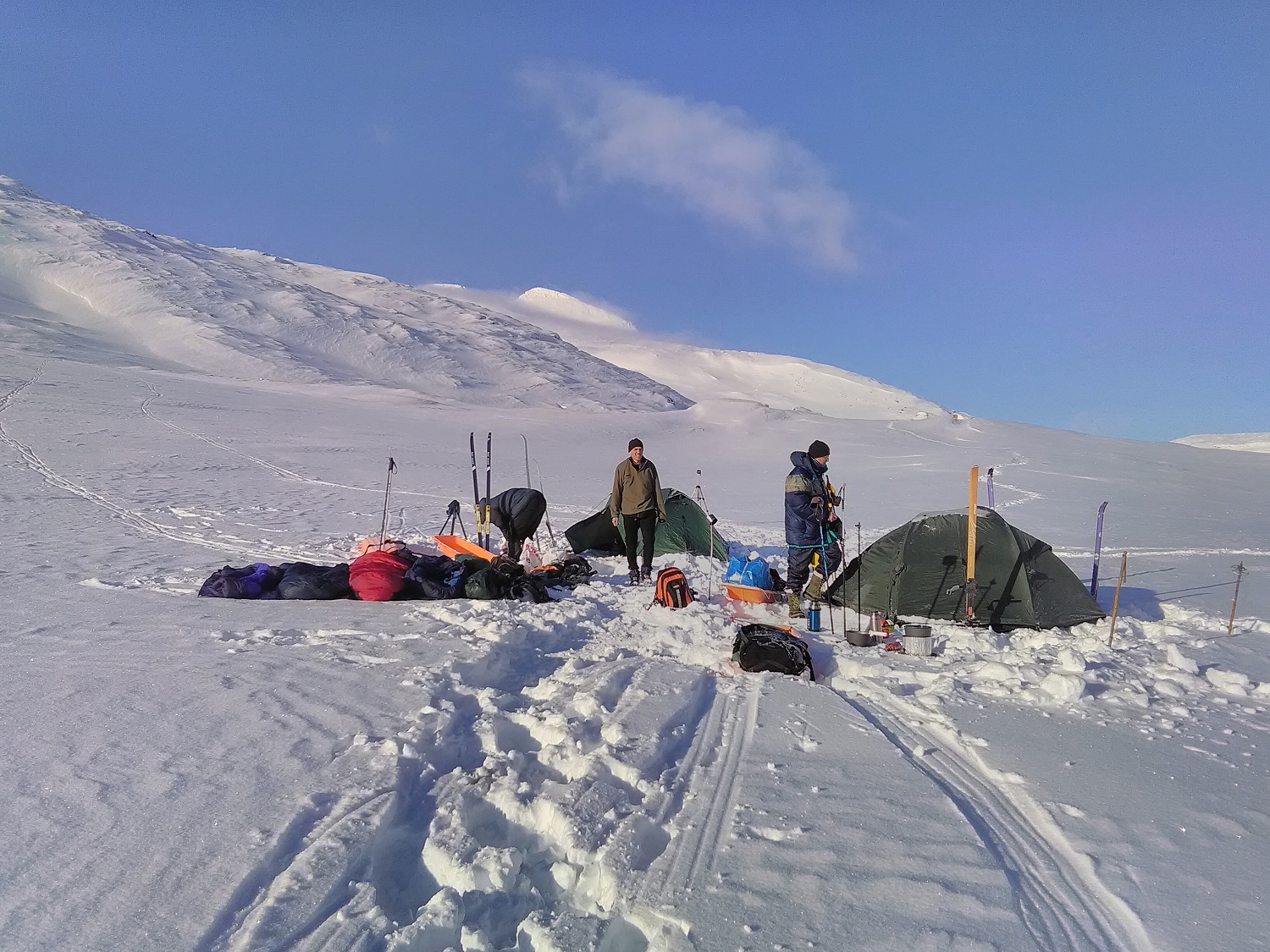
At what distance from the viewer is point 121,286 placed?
73312mm

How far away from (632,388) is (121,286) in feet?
180

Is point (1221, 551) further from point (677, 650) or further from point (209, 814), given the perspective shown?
point (209, 814)

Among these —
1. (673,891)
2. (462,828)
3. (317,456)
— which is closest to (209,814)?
→ (462,828)

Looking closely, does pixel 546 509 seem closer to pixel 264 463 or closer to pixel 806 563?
pixel 806 563

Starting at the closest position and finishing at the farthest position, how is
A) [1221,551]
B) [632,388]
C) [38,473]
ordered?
1. [1221,551]
2. [38,473]
3. [632,388]

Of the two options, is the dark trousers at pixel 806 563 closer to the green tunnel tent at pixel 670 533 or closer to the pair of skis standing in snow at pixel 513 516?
the green tunnel tent at pixel 670 533

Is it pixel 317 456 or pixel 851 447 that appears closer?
pixel 317 456

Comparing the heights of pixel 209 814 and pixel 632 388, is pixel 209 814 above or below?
below

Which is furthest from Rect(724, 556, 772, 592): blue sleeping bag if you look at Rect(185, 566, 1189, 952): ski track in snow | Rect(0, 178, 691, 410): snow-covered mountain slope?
Rect(0, 178, 691, 410): snow-covered mountain slope

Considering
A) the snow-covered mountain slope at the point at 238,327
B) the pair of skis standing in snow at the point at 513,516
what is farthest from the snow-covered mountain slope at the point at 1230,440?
the pair of skis standing in snow at the point at 513,516

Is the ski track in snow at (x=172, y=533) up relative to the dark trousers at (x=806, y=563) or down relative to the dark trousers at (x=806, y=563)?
down

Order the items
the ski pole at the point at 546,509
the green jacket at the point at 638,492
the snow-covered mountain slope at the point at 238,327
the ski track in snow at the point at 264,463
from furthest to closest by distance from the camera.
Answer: the snow-covered mountain slope at the point at 238,327
the ski track in snow at the point at 264,463
the ski pole at the point at 546,509
the green jacket at the point at 638,492

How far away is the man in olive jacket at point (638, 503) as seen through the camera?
8.48m

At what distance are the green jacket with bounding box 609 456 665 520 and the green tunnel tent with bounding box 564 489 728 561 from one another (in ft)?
5.17
